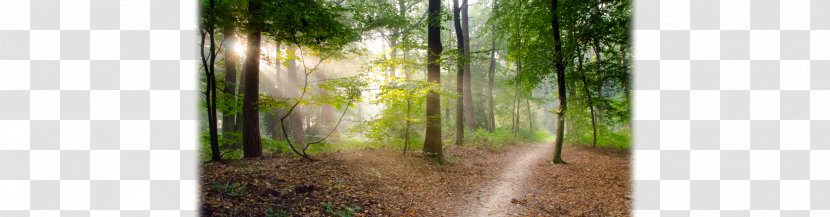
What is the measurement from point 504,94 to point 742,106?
19865mm

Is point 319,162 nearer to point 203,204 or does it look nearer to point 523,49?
point 203,204

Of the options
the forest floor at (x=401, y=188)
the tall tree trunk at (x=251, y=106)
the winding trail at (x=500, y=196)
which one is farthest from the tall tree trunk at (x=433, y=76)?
the tall tree trunk at (x=251, y=106)

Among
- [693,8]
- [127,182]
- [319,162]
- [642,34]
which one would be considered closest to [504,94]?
[642,34]

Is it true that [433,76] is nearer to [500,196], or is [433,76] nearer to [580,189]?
[500,196]

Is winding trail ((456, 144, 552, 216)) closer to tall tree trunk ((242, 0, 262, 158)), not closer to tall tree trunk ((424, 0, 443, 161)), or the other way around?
tall tree trunk ((424, 0, 443, 161))

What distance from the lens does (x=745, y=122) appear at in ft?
A: 20.5

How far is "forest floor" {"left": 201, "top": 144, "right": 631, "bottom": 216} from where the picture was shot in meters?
4.91

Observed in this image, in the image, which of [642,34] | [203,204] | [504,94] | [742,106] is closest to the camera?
[203,204]

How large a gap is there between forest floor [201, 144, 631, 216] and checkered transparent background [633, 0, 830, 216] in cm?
110

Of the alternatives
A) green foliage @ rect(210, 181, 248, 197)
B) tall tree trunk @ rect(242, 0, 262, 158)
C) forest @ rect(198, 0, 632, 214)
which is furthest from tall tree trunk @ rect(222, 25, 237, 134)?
green foliage @ rect(210, 181, 248, 197)

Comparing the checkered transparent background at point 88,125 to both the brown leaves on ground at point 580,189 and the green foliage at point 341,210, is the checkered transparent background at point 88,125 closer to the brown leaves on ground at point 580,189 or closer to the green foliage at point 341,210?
the green foliage at point 341,210

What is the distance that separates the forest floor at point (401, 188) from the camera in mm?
4910

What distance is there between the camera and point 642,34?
952 centimetres

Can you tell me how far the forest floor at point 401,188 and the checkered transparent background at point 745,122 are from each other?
1101 mm
